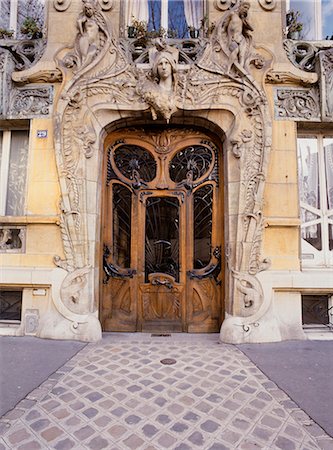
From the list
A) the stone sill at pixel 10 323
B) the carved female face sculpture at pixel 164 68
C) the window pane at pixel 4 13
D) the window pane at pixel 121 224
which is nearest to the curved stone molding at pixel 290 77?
the carved female face sculpture at pixel 164 68

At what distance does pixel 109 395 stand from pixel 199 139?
4340 mm

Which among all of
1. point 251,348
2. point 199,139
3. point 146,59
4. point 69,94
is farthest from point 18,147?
point 251,348

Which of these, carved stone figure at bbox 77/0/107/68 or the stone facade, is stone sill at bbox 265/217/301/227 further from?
carved stone figure at bbox 77/0/107/68

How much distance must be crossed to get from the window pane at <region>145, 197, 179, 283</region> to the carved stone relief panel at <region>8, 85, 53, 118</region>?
2.45 m

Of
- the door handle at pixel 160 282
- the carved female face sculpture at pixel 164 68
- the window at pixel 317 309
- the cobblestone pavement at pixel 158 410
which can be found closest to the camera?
the cobblestone pavement at pixel 158 410

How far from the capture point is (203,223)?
17.9ft

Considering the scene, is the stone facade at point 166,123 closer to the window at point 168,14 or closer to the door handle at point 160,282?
the window at point 168,14

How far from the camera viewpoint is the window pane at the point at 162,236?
5363mm

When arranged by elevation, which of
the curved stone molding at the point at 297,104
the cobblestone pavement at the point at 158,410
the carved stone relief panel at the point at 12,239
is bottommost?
the cobblestone pavement at the point at 158,410

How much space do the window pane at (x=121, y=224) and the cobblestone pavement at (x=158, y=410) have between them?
191cm

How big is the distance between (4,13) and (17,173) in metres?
3.30

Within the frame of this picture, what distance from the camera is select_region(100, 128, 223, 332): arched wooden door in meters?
5.31

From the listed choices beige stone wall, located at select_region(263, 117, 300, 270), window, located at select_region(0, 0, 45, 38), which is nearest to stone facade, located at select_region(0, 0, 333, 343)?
beige stone wall, located at select_region(263, 117, 300, 270)

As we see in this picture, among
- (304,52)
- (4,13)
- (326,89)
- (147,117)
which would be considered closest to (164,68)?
(147,117)
